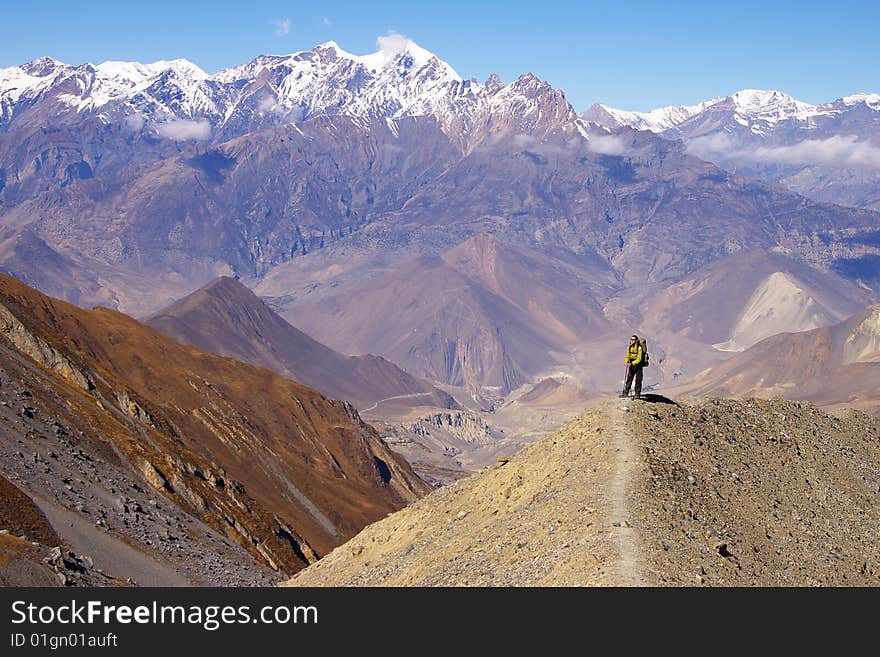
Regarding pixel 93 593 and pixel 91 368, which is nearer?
pixel 93 593

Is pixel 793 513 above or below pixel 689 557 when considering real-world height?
above

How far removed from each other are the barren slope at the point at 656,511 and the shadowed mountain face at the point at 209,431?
25979 millimetres

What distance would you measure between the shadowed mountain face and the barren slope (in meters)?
26.0

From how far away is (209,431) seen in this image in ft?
364

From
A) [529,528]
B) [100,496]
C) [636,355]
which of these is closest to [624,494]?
[529,528]

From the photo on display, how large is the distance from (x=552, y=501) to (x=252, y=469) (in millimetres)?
75266

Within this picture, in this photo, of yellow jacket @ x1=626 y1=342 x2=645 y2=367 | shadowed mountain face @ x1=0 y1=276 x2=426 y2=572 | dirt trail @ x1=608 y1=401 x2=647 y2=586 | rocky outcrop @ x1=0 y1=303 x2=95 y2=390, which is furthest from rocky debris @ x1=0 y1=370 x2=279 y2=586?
yellow jacket @ x1=626 y1=342 x2=645 y2=367

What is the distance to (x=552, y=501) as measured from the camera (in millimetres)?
36938

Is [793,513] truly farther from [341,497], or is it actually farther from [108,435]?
[341,497]

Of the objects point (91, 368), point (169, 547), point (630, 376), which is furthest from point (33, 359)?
point (630, 376)

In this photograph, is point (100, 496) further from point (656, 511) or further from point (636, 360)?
point (656, 511)

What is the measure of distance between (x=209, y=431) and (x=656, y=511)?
82477 millimetres

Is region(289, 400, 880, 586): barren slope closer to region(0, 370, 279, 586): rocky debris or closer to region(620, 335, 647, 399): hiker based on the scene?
region(620, 335, 647, 399): hiker

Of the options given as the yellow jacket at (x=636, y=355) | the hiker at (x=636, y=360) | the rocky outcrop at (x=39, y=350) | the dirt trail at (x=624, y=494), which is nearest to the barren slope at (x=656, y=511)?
the dirt trail at (x=624, y=494)
